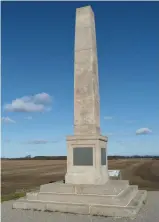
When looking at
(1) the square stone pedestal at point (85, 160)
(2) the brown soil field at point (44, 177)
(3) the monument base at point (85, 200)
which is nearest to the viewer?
(3) the monument base at point (85, 200)

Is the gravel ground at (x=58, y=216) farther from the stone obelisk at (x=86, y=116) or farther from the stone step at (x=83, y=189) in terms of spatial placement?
the stone obelisk at (x=86, y=116)

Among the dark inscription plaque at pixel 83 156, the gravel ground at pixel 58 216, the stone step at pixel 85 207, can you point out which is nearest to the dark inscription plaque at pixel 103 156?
the dark inscription plaque at pixel 83 156

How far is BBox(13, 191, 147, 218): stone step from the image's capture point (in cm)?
1034

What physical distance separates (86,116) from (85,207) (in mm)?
4192

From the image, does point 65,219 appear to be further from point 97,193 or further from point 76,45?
point 76,45

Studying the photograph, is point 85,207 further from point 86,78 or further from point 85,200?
point 86,78

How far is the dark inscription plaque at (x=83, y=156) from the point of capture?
12742mm

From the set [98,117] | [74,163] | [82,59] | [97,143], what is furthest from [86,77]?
[74,163]

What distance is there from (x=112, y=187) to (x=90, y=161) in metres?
1.56

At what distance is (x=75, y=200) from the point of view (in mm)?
11570

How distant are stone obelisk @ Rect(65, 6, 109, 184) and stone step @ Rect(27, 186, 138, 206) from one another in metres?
1.18

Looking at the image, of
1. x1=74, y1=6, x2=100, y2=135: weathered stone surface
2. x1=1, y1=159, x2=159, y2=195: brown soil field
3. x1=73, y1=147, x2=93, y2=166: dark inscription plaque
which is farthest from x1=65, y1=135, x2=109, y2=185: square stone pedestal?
x1=1, y1=159, x2=159, y2=195: brown soil field

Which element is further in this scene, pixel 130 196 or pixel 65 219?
pixel 130 196

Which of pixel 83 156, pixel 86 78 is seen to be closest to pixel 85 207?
pixel 83 156
